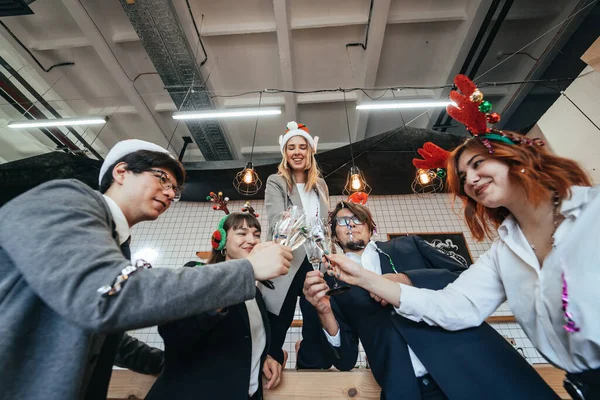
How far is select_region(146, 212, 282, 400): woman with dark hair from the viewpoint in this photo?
→ 1.15 metres

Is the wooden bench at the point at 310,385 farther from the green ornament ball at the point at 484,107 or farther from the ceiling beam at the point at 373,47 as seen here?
the ceiling beam at the point at 373,47

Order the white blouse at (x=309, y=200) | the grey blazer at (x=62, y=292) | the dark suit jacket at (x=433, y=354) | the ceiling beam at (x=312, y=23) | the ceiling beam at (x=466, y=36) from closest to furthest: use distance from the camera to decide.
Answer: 1. the grey blazer at (x=62, y=292)
2. the dark suit jacket at (x=433, y=354)
3. the white blouse at (x=309, y=200)
4. the ceiling beam at (x=466, y=36)
5. the ceiling beam at (x=312, y=23)

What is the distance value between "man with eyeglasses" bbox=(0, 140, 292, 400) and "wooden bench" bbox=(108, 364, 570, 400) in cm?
85

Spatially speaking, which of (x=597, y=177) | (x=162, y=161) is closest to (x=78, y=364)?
(x=162, y=161)

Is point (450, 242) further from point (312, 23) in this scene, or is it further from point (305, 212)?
point (312, 23)

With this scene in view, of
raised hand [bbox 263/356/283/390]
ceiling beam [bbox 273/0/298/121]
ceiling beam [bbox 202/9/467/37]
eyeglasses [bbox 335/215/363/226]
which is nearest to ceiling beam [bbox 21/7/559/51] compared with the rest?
ceiling beam [bbox 202/9/467/37]

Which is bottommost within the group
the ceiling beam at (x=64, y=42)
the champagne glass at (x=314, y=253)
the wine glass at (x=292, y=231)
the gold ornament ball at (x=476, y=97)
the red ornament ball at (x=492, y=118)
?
the champagne glass at (x=314, y=253)

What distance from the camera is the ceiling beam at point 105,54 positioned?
13.3 feet

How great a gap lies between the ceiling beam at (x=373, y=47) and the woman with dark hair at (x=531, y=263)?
3868 mm

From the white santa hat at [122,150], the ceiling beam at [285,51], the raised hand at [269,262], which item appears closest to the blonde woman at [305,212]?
the raised hand at [269,262]

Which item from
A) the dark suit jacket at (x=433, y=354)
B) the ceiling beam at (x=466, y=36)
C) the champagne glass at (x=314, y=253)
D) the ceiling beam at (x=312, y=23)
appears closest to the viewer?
the dark suit jacket at (x=433, y=354)

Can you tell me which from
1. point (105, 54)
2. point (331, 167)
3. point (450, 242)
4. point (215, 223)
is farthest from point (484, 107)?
point (105, 54)

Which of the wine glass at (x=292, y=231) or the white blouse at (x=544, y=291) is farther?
the wine glass at (x=292, y=231)

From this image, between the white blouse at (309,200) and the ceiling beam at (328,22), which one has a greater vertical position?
the ceiling beam at (328,22)
